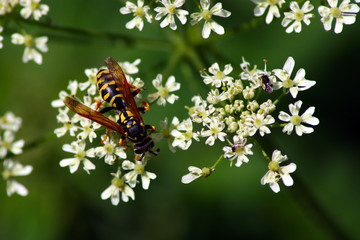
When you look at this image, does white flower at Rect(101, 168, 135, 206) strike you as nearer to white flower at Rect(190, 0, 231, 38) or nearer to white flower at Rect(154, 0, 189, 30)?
white flower at Rect(154, 0, 189, 30)

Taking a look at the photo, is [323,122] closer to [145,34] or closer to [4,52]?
[145,34]

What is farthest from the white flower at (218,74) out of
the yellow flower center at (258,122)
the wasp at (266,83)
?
the yellow flower center at (258,122)

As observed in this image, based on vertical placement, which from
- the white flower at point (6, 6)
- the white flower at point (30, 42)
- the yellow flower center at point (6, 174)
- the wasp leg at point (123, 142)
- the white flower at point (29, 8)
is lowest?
the wasp leg at point (123, 142)

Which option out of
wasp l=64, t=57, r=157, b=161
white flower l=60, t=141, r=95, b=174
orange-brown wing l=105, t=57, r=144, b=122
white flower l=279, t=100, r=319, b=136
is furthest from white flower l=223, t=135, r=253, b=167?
white flower l=60, t=141, r=95, b=174

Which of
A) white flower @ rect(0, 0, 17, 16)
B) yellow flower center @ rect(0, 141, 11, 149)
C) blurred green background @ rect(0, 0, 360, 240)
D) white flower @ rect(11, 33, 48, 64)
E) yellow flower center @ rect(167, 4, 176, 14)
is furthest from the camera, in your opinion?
blurred green background @ rect(0, 0, 360, 240)

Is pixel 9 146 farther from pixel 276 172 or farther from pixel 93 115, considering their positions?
pixel 276 172

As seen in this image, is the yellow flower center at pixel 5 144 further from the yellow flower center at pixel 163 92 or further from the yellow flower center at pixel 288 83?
the yellow flower center at pixel 288 83

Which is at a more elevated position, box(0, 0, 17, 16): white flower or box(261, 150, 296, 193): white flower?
box(0, 0, 17, 16): white flower

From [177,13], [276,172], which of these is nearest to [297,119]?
[276,172]
